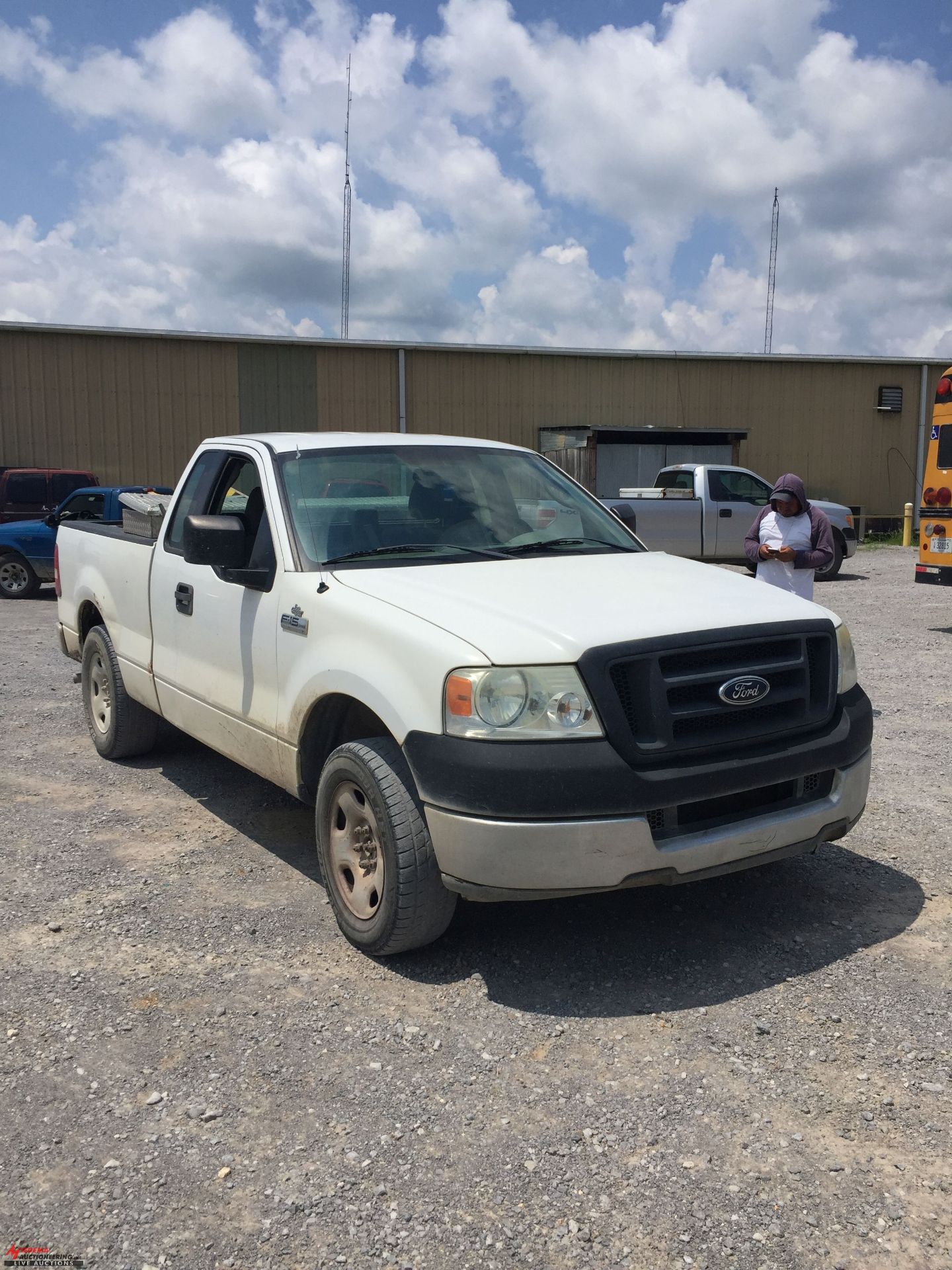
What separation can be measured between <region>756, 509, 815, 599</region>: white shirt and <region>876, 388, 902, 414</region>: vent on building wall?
74.0 ft

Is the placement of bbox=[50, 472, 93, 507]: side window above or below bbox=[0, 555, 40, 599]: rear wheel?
above

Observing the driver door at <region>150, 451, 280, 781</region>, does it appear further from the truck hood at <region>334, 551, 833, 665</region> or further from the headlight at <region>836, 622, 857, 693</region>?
the headlight at <region>836, 622, 857, 693</region>

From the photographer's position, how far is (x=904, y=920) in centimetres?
408

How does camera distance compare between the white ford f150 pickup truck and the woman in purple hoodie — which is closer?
the white ford f150 pickup truck

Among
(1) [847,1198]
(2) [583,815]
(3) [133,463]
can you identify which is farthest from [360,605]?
(3) [133,463]

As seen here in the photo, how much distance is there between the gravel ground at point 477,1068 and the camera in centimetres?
246

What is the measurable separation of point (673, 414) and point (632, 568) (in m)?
22.8

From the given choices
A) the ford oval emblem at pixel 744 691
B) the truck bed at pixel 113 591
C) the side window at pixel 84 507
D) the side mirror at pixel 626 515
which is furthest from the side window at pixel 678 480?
the ford oval emblem at pixel 744 691

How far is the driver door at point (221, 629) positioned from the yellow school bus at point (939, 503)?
914 centimetres

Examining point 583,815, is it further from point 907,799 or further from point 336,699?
point 907,799
